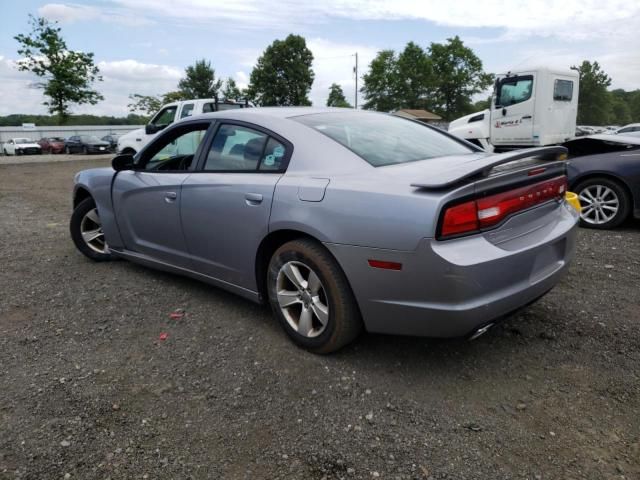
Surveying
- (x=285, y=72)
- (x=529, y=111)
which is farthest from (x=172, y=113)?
(x=285, y=72)

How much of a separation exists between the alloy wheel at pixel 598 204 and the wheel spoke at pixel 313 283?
476 centimetres

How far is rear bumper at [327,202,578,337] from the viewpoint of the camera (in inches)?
88.0

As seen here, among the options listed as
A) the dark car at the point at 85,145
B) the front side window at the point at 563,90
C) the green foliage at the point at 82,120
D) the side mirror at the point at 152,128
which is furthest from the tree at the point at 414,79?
the side mirror at the point at 152,128

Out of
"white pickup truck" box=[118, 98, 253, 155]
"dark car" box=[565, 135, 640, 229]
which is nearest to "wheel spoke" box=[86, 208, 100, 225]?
"dark car" box=[565, 135, 640, 229]

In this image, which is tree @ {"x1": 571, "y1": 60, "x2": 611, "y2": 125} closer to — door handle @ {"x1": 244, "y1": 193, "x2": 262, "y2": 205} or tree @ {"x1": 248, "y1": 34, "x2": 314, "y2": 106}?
tree @ {"x1": 248, "y1": 34, "x2": 314, "y2": 106}

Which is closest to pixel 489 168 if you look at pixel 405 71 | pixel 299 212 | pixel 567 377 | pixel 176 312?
pixel 299 212

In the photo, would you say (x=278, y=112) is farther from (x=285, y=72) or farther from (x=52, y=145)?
(x=285, y=72)

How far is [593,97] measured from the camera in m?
68.8

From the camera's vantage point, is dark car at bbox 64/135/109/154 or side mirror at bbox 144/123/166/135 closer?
side mirror at bbox 144/123/166/135

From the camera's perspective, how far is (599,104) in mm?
68500

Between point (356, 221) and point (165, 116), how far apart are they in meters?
12.4

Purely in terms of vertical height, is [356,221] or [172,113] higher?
[172,113]

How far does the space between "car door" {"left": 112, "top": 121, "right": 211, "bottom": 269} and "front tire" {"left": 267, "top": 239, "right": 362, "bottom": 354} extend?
1005 mm

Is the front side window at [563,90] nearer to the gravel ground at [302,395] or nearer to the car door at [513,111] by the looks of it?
the car door at [513,111]
